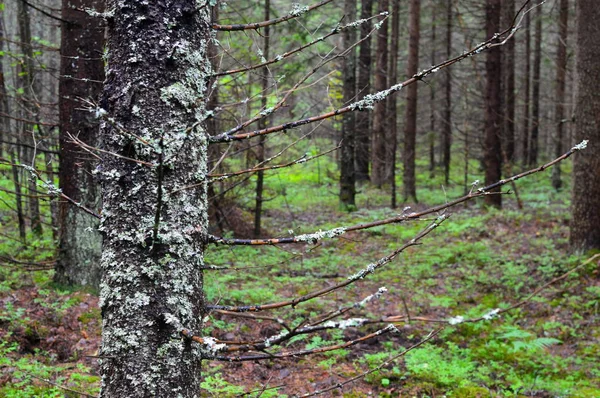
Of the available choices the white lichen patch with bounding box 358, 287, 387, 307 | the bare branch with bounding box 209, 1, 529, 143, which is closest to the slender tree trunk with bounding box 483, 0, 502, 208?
the bare branch with bounding box 209, 1, 529, 143

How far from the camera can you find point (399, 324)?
627 cm

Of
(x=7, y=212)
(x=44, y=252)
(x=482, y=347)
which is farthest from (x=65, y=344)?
(x=7, y=212)

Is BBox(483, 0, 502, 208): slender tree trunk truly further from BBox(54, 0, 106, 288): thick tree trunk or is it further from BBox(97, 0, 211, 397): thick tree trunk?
BBox(97, 0, 211, 397): thick tree trunk

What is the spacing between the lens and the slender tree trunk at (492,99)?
13.2m

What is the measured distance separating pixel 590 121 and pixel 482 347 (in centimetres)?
457

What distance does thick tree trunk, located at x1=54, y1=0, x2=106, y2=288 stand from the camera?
605cm

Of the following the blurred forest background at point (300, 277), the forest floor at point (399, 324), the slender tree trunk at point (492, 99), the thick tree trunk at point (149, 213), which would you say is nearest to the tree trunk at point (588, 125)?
the blurred forest background at point (300, 277)

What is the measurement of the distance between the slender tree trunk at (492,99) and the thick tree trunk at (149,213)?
510 inches

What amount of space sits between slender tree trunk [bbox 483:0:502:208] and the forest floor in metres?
2.64

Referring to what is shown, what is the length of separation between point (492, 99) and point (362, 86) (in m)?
6.84

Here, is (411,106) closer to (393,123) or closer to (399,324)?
(393,123)

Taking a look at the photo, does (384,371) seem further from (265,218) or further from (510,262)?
(265,218)

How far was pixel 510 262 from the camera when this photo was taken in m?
9.17

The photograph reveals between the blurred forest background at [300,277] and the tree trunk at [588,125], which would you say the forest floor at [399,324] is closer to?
the blurred forest background at [300,277]
